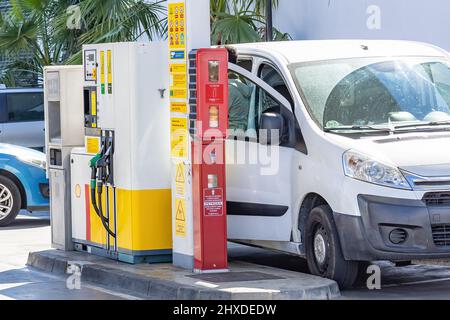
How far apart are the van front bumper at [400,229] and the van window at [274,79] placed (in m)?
1.40

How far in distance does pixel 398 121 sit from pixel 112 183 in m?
2.74

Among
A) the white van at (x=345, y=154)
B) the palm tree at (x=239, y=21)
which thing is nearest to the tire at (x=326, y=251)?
the white van at (x=345, y=154)

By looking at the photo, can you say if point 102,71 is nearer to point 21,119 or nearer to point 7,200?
point 7,200

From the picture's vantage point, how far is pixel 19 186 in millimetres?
14961

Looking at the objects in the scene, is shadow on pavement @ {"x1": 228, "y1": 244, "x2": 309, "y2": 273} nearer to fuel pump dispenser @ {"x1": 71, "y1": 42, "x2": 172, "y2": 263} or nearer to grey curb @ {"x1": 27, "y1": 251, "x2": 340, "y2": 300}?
fuel pump dispenser @ {"x1": 71, "y1": 42, "x2": 172, "y2": 263}

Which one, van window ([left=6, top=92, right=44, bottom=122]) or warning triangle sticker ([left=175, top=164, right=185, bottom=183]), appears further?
van window ([left=6, top=92, right=44, bottom=122])

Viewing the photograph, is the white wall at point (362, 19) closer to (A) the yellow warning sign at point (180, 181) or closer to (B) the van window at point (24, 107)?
(B) the van window at point (24, 107)

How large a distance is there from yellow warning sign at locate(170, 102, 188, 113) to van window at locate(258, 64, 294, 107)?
875 mm

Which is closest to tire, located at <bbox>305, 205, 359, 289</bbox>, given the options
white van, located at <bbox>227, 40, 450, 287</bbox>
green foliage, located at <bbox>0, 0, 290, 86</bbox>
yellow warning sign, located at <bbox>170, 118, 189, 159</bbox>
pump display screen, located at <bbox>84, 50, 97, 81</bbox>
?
white van, located at <bbox>227, 40, 450, 287</bbox>

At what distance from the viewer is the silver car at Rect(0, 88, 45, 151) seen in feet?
63.7

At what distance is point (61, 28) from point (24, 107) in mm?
2324

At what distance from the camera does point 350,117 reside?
9578 mm

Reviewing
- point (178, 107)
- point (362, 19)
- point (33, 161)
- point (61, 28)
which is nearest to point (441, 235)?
point (178, 107)
